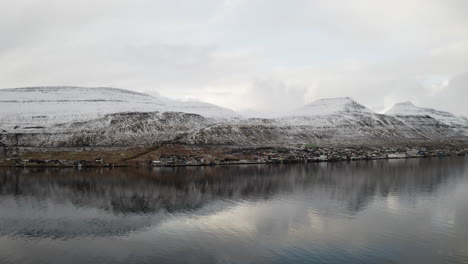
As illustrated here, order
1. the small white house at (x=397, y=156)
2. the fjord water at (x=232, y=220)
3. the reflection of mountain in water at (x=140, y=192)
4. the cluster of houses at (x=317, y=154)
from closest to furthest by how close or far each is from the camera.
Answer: the fjord water at (x=232, y=220) < the reflection of mountain in water at (x=140, y=192) < the cluster of houses at (x=317, y=154) < the small white house at (x=397, y=156)

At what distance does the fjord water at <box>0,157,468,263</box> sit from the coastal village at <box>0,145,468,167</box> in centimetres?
3852

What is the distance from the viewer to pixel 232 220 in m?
53.7

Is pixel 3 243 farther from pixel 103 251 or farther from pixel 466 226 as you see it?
pixel 466 226

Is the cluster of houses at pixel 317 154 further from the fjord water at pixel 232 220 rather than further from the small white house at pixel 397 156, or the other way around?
the fjord water at pixel 232 220

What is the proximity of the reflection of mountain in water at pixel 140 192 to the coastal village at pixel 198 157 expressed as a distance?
17.0m

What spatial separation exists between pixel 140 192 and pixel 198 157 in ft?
229

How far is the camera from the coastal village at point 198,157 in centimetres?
13425

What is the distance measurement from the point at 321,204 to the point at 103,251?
1659 inches

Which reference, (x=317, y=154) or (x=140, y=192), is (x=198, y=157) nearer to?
(x=317, y=154)

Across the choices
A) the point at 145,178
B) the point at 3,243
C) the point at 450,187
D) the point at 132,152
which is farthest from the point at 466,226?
the point at 132,152

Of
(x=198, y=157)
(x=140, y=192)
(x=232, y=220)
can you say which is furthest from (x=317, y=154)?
(x=232, y=220)

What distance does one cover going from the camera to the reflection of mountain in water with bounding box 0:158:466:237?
53.4 m

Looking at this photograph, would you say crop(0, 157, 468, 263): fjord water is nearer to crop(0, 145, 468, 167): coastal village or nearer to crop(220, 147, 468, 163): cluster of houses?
crop(0, 145, 468, 167): coastal village

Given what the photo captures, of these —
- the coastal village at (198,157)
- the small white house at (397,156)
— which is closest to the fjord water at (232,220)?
the coastal village at (198,157)
